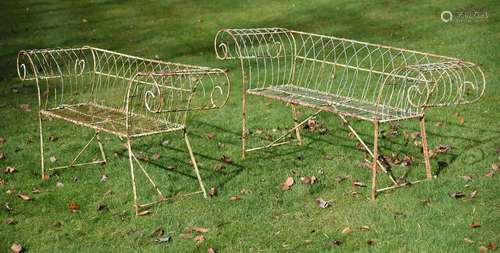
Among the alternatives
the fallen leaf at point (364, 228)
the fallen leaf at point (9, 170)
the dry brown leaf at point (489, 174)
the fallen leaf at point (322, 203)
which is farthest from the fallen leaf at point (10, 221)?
the dry brown leaf at point (489, 174)

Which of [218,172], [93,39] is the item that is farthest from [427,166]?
[93,39]

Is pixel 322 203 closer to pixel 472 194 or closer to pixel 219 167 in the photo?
pixel 472 194

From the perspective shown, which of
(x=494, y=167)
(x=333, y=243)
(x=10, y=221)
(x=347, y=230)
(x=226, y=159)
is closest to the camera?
(x=333, y=243)

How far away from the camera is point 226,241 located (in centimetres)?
538

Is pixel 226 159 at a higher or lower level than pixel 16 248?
lower

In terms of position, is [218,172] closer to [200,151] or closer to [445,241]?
[200,151]

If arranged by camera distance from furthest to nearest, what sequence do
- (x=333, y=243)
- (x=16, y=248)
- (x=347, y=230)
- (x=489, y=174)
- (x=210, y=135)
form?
(x=210, y=135)
(x=489, y=174)
(x=347, y=230)
(x=16, y=248)
(x=333, y=243)

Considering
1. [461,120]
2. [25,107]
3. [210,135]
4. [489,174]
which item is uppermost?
[489,174]

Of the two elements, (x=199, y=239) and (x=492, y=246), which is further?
(x=199, y=239)

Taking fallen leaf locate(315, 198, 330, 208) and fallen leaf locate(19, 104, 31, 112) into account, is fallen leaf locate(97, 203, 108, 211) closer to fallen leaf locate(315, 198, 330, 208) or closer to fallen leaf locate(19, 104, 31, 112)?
fallen leaf locate(315, 198, 330, 208)

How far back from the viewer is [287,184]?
653 centimetres

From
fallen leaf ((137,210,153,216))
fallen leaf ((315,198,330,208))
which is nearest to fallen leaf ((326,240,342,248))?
fallen leaf ((315,198,330,208))

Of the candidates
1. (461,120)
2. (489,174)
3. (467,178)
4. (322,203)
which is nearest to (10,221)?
(322,203)

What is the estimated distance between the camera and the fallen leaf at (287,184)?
6466 millimetres
